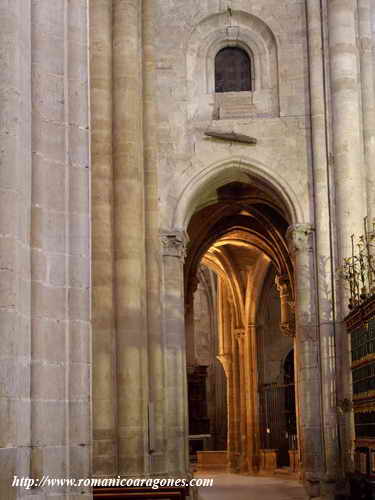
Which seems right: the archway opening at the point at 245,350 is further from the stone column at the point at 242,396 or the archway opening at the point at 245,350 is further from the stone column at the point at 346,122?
the stone column at the point at 346,122

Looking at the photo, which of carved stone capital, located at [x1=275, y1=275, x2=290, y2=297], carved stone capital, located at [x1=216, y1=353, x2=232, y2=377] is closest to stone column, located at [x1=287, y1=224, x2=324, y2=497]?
carved stone capital, located at [x1=275, y1=275, x2=290, y2=297]

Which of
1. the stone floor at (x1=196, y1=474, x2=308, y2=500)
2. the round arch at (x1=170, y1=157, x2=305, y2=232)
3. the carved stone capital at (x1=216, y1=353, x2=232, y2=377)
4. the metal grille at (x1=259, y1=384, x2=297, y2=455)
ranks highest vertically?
the round arch at (x1=170, y1=157, x2=305, y2=232)

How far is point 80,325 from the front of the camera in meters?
11.1

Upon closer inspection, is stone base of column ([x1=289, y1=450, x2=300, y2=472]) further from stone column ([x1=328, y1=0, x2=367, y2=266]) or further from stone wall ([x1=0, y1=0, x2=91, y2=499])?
stone wall ([x1=0, y1=0, x2=91, y2=499])

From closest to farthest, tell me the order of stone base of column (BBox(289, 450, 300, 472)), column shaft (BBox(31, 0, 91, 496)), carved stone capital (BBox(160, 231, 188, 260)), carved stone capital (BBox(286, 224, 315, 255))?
column shaft (BBox(31, 0, 91, 496))
carved stone capital (BBox(286, 224, 315, 255))
carved stone capital (BBox(160, 231, 188, 260))
stone base of column (BBox(289, 450, 300, 472))

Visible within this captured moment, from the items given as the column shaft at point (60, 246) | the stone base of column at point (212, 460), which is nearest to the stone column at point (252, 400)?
the stone base of column at point (212, 460)

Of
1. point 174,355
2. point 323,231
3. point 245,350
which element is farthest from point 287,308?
point 174,355

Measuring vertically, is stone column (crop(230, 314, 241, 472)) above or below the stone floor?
above

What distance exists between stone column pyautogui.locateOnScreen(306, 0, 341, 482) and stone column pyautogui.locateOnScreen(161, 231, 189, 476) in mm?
2956

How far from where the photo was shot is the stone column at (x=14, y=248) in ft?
31.3

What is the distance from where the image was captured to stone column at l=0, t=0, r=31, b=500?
376 inches

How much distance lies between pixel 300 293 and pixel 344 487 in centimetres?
419

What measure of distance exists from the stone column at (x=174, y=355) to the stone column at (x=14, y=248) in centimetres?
1259

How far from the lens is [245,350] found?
39.9m
